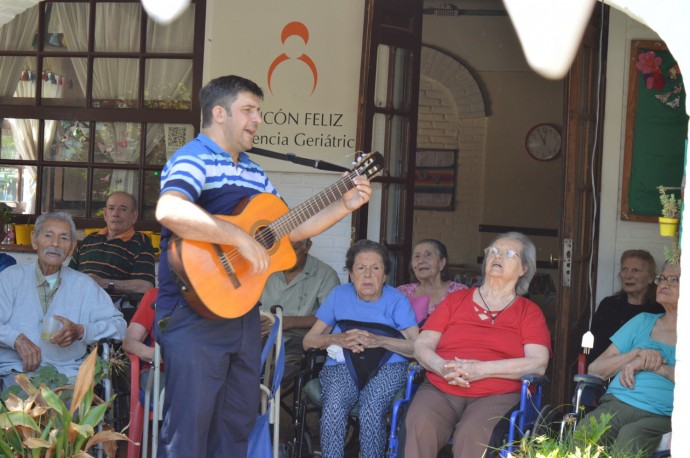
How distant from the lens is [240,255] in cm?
330

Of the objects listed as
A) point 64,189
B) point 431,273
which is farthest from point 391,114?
point 64,189

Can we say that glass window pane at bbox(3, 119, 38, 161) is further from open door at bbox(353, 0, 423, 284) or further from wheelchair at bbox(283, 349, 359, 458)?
wheelchair at bbox(283, 349, 359, 458)

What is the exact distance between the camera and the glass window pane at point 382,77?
5.80 meters

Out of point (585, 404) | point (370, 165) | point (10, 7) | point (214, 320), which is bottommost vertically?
point (585, 404)

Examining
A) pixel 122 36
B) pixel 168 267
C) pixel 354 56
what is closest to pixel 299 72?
pixel 354 56

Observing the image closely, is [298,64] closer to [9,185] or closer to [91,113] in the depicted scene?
[91,113]

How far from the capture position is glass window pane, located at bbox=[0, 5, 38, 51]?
6648 millimetres

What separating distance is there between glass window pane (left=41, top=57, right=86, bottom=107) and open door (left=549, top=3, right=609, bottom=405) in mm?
3299

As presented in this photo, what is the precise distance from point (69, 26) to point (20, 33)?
0.36m

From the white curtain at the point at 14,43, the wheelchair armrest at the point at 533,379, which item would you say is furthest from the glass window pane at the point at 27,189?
the wheelchair armrest at the point at 533,379

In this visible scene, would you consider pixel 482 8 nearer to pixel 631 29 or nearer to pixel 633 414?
pixel 631 29

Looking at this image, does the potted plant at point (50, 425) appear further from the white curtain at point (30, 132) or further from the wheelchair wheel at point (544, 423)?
the white curtain at point (30, 132)

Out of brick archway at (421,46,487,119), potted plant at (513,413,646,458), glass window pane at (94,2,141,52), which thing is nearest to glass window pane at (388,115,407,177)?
glass window pane at (94,2,141,52)

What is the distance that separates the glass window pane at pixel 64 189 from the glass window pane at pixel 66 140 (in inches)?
3.5
